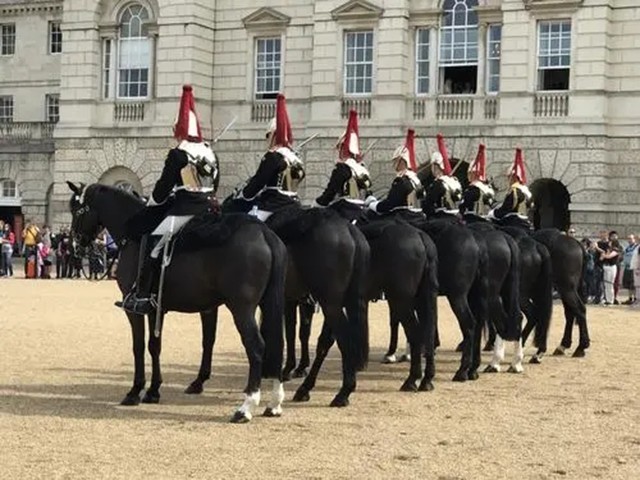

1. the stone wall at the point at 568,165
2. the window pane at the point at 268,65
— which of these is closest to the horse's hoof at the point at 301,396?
the stone wall at the point at 568,165

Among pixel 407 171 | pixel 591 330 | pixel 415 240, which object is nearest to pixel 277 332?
pixel 415 240

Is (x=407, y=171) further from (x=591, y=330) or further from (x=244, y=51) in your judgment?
(x=244, y=51)

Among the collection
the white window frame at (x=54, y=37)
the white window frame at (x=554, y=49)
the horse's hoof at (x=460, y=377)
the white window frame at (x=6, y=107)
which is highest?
the white window frame at (x=54, y=37)

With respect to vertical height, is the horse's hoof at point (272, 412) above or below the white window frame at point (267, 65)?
below

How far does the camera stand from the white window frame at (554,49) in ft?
112

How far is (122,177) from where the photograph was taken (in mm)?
39906

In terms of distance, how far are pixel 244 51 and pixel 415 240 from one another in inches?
1018

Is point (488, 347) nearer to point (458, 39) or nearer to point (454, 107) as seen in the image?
point (454, 107)

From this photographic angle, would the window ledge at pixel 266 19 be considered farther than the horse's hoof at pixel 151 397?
Yes

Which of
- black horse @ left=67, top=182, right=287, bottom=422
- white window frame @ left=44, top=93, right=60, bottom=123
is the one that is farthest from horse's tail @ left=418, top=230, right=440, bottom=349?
white window frame @ left=44, top=93, right=60, bottom=123

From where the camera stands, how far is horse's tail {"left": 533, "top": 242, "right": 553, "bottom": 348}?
17.0 meters

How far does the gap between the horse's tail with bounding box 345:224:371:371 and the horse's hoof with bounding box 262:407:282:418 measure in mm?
1314

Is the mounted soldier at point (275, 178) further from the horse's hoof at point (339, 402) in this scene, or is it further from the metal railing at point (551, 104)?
the metal railing at point (551, 104)

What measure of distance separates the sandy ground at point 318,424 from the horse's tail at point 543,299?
43 centimetres
